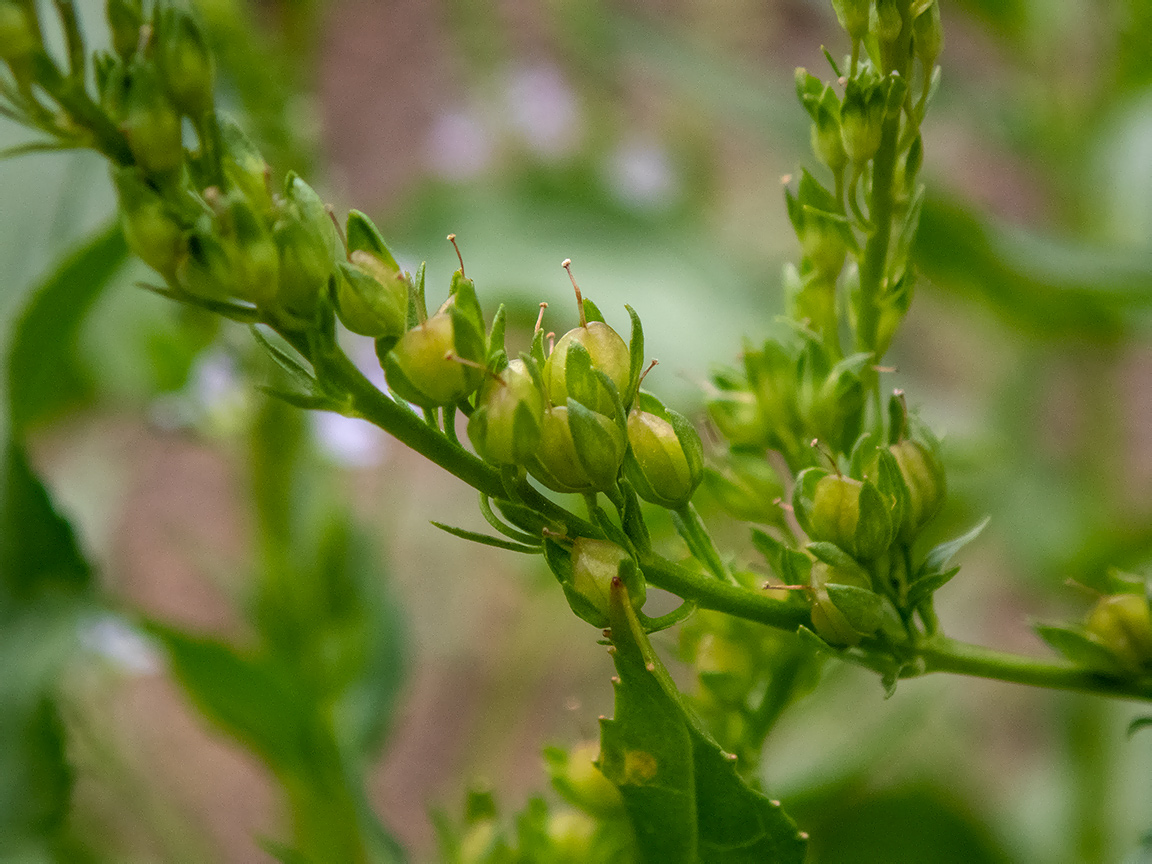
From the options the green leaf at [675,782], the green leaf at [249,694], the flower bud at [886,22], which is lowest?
the green leaf at [249,694]

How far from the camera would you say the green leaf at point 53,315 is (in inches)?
15.6

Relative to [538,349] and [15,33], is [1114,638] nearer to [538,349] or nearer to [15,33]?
[538,349]

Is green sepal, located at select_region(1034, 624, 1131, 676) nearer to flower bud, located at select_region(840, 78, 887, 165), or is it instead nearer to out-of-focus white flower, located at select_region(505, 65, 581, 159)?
flower bud, located at select_region(840, 78, 887, 165)

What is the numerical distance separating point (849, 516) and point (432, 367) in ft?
→ 0.30

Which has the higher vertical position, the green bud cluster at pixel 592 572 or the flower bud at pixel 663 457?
the flower bud at pixel 663 457

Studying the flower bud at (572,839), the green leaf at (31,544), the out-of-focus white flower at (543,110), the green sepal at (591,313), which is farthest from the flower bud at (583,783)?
the out-of-focus white flower at (543,110)

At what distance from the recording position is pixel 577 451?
0.20 metres

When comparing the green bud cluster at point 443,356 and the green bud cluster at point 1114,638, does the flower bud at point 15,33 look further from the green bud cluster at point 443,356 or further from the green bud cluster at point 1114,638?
the green bud cluster at point 1114,638

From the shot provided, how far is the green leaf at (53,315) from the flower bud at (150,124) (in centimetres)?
18

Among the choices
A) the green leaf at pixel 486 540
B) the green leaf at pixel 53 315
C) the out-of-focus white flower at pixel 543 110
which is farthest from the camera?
the out-of-focus white flower at pixel 543 110

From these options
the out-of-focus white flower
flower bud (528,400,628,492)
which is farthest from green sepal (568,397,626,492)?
the out-of-focus white flower

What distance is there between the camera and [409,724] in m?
1.41

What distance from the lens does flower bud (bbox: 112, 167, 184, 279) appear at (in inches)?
8.2

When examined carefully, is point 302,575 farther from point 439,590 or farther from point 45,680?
point 439,590
